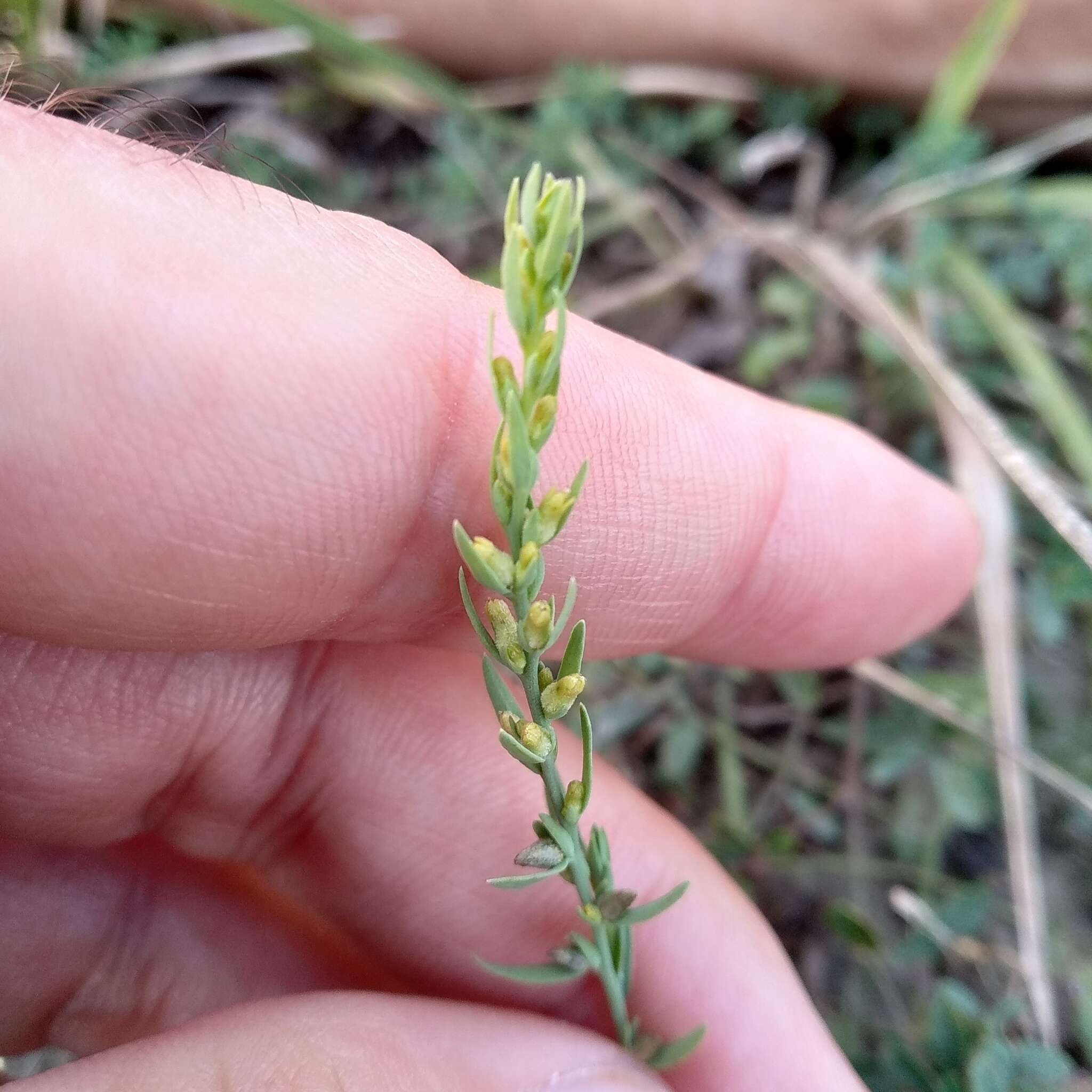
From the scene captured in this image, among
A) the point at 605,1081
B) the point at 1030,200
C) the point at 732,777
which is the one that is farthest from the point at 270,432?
the point at 1030,200

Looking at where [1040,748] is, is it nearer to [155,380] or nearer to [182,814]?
[182,814]

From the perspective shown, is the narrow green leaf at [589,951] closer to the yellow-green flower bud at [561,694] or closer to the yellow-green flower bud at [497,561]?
the yellow-green flower bud at [561,694]

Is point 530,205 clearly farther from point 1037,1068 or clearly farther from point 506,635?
point 1037,1068

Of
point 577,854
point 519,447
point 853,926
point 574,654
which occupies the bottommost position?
point 853,926

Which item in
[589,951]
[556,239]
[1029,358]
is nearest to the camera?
[556,239]

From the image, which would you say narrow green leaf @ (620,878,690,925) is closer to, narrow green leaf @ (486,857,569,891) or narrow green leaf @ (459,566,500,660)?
narrow green leaf @ (486,857,569,891)

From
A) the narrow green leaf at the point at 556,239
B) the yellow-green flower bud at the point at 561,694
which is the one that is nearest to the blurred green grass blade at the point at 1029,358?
the yellow-green flower bud at the point at 561,694

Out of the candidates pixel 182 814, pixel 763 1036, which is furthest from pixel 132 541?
pixel 763 1036
